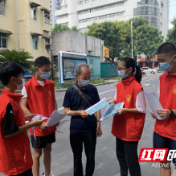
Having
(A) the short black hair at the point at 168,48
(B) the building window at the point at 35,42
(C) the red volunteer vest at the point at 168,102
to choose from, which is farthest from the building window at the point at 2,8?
(C) the red volunteer vest at the point at 168,102

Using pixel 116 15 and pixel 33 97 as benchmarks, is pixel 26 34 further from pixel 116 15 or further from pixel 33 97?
pixel 116 15

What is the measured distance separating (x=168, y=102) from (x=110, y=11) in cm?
5823

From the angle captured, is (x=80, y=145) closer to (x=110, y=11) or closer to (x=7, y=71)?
(x=7, y=71)

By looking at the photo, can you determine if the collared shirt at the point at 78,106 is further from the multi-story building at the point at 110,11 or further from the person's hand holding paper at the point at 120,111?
the multi-story building at the point at 110,11

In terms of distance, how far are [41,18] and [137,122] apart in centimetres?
2009

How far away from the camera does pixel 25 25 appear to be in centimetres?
1752

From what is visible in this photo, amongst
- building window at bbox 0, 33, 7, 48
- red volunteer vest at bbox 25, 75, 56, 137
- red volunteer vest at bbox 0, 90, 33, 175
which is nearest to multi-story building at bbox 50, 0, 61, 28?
building window at bbox 0, 33, 7, 48

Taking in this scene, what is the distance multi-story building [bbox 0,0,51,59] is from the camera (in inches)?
637

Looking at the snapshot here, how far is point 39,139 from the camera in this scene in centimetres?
234

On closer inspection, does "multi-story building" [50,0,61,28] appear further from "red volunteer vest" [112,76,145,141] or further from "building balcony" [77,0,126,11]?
"red volunteer vest" [112,76,145,141]

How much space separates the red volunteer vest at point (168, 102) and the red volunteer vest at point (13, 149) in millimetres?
1522

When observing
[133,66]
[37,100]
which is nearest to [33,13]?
[37,100]

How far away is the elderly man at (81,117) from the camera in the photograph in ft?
7.24

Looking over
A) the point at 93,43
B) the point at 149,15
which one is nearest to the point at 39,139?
the point at 93,43
